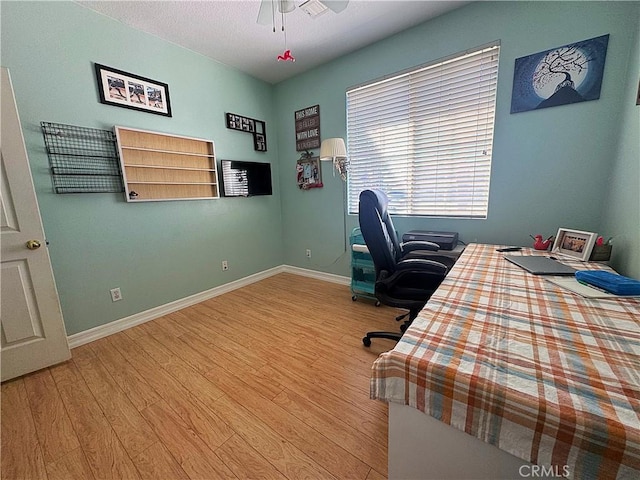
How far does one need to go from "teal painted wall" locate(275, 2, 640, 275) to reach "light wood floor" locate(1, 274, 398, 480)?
144 centimetres

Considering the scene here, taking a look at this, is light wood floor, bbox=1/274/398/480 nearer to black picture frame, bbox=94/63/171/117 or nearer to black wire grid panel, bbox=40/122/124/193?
black wire grid panel, bbox=40/122/124/193

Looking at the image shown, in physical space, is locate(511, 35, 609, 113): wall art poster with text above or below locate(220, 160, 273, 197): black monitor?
above

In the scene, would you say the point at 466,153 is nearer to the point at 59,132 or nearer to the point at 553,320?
the point at 553,320

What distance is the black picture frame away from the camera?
6.60 ft

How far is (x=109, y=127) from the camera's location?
2076mm

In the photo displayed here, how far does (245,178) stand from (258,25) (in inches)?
60.2

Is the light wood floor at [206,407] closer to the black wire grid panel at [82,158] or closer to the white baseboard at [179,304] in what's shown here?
the white baseboard at [179,304]

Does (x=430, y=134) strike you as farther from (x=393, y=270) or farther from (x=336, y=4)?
(x=393, y=270)

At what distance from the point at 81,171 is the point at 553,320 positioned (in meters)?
3.01

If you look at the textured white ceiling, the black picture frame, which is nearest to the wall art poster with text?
the textured white ceiling

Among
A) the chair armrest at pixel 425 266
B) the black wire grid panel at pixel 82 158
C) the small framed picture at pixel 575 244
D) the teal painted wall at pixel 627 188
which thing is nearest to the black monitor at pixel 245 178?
the black wire grid panel at pixel 82 158

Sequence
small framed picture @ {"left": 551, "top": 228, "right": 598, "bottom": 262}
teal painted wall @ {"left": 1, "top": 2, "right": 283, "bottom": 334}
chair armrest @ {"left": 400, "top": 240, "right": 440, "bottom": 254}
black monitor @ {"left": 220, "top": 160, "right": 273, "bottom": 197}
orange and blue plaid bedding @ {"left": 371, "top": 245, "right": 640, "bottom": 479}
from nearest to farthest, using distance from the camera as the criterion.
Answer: orange and blue plaid bedding @ {"left": 371, "top": 245, "right": 640, "bottom": 479} < small framed picture @ {"left": 551, "top": 228, "right": 598, "bottom": 262} < teal painted wall @ {"left": 1, "top": 2, "right": 283, "bottom": 334} < chair armrest @ {"left": 400, "top": 240, "right": 440, "bottom": 254} < black monitor @ {"left": 220, "top": 160, "right": 273, "bottom": 197}

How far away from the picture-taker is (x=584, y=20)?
1.62 metres

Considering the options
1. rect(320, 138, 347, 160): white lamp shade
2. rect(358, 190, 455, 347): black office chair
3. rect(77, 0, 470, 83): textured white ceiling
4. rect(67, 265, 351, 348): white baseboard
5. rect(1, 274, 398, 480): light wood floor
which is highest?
rect(77, 0, 470, 83): textured white ceiling
